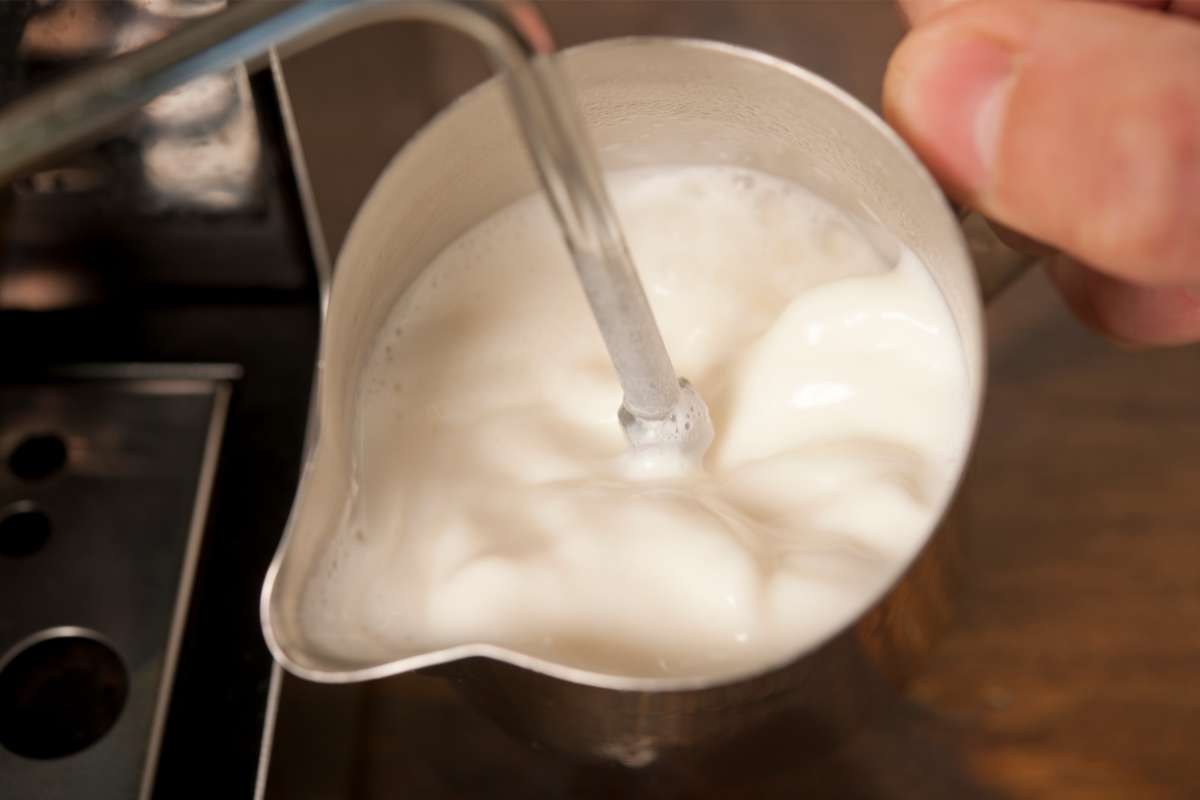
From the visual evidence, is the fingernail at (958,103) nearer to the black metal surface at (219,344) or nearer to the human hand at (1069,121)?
the human hand at (1069,121)

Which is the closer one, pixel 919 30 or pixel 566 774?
pixel 919 30

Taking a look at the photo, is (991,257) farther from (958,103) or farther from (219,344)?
(219,344)

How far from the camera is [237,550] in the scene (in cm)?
38

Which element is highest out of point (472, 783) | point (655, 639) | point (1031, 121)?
point (1031, 121)

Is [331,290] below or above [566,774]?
above

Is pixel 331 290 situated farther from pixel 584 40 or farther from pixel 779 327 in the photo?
pixel 584 40

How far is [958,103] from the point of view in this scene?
0.96 feet

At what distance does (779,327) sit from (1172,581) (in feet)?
0.72

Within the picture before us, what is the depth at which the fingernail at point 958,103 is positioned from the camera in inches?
11.3

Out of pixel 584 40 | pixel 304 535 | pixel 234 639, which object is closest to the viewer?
pixel 304 535

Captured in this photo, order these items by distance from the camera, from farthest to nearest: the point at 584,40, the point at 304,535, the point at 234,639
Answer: the point at 584,40 → the point at 234,639 → the point at 304,535

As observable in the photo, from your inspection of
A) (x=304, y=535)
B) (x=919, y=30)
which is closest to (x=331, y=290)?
(x=304, y=535)

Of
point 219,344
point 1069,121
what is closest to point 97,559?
point 219,344

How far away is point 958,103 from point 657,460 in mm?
106
